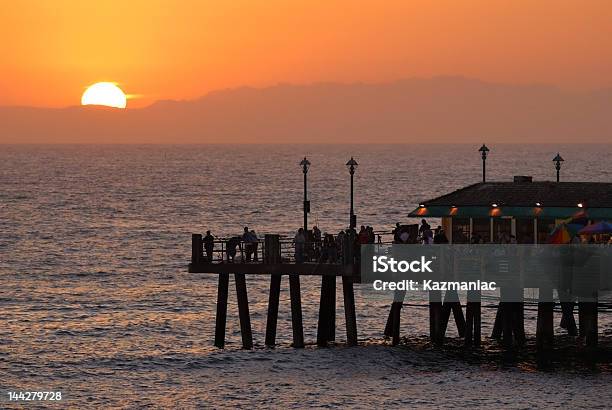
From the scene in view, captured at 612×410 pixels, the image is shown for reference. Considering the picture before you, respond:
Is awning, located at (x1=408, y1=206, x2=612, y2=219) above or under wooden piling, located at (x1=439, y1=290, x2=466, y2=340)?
above

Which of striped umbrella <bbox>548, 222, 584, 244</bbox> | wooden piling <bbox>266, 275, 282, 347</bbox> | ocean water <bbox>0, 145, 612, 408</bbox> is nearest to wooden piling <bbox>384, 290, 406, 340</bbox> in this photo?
ocean water <bbox>0, 145, 612, 408</bbox>

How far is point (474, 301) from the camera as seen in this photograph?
178 ft

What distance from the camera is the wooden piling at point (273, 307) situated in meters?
57.2

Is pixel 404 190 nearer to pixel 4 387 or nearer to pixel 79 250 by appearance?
pixel 79 250

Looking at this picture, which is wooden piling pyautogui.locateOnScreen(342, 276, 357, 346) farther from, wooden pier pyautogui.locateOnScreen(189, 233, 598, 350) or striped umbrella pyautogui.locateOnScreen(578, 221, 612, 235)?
striped umbrella pyautogui.locateOnScreen(578, 221, 612, 235)

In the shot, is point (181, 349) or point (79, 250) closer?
point (181, 349)

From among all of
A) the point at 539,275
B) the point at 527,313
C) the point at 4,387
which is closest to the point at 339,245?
the point at 539,275

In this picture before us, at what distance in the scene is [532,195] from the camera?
5603cm

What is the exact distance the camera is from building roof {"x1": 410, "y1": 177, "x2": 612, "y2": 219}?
54406 mm

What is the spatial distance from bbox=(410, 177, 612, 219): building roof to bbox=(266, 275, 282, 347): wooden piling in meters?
6.06

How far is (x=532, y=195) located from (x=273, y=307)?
11053 mm

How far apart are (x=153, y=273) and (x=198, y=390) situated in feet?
140

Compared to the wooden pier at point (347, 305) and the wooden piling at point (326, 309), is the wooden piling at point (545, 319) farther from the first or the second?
the wooden piling at point (326, 309)

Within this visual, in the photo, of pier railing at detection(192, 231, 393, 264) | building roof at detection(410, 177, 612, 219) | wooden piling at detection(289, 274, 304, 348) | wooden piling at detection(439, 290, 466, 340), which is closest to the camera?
building roof at detection(410, 177, 612, 219)
